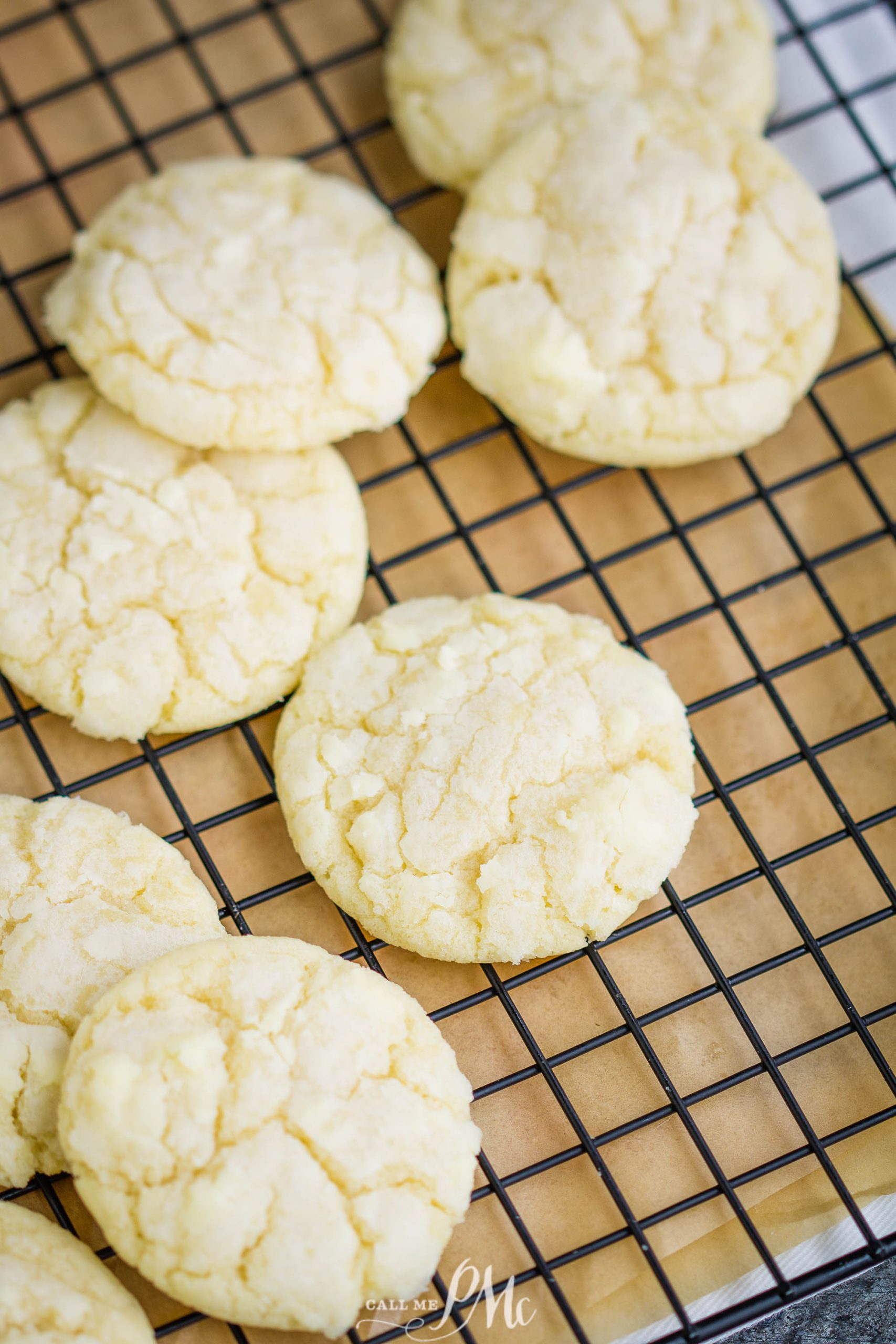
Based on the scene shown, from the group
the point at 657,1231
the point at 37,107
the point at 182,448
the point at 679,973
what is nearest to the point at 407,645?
the point at 182,448

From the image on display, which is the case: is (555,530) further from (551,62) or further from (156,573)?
(551,62)

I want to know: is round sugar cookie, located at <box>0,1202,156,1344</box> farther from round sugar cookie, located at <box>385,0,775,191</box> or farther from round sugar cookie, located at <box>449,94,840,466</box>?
round sugar cookie, located at <box>385,0,775,191</box>

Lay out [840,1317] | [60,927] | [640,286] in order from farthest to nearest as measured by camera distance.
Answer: [640,286] < [840,1317] < [60,927]

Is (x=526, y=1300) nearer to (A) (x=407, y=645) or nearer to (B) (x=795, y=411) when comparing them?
(A) (x=407, y=645)

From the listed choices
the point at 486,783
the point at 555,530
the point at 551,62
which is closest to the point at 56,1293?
the point at 486,783

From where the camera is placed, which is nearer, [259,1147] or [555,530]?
[259,1147]

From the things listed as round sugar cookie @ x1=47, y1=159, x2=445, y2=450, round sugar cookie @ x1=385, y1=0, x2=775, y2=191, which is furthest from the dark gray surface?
round sugar cookie @ x1=385, y1=0, x2=775, y2=191
